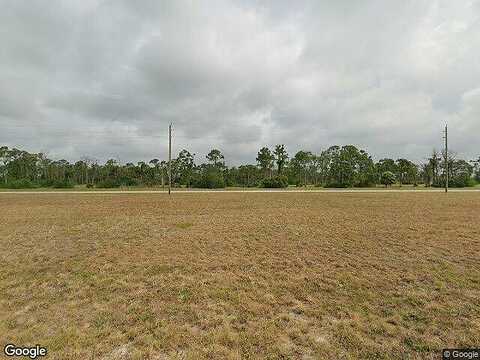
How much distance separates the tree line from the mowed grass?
5370 cm

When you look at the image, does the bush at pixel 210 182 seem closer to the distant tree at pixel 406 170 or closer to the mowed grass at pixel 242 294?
the mowed grass at pixel 242 294

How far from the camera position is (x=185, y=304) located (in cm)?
459

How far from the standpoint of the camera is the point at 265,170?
75.7m

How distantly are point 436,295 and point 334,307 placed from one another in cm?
208

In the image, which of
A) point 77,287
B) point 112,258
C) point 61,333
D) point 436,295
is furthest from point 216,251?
point 436,295

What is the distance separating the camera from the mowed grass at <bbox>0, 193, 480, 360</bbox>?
3.50m

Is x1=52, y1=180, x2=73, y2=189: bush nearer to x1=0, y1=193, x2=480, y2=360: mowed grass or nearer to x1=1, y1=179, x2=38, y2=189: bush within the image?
x1=1, y1=179, x2=38, y2=189: bush

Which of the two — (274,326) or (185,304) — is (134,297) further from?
(274,326)

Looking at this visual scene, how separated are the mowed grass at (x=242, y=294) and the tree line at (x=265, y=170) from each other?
53.7m

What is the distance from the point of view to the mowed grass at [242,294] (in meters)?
3.50

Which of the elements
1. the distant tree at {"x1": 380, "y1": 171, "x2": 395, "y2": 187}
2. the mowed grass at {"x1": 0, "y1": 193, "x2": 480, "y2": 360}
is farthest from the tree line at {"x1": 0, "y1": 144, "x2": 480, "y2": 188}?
the mowed grass at {"x1": 0, "y1": 193, "x2": 480, "y2": 360}

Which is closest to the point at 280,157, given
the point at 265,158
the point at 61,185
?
the point at 265,158

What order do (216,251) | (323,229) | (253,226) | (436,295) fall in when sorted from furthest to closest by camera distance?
(253,226), (323,229), (216,251), (436,295)

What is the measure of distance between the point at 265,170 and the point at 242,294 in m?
71.4
